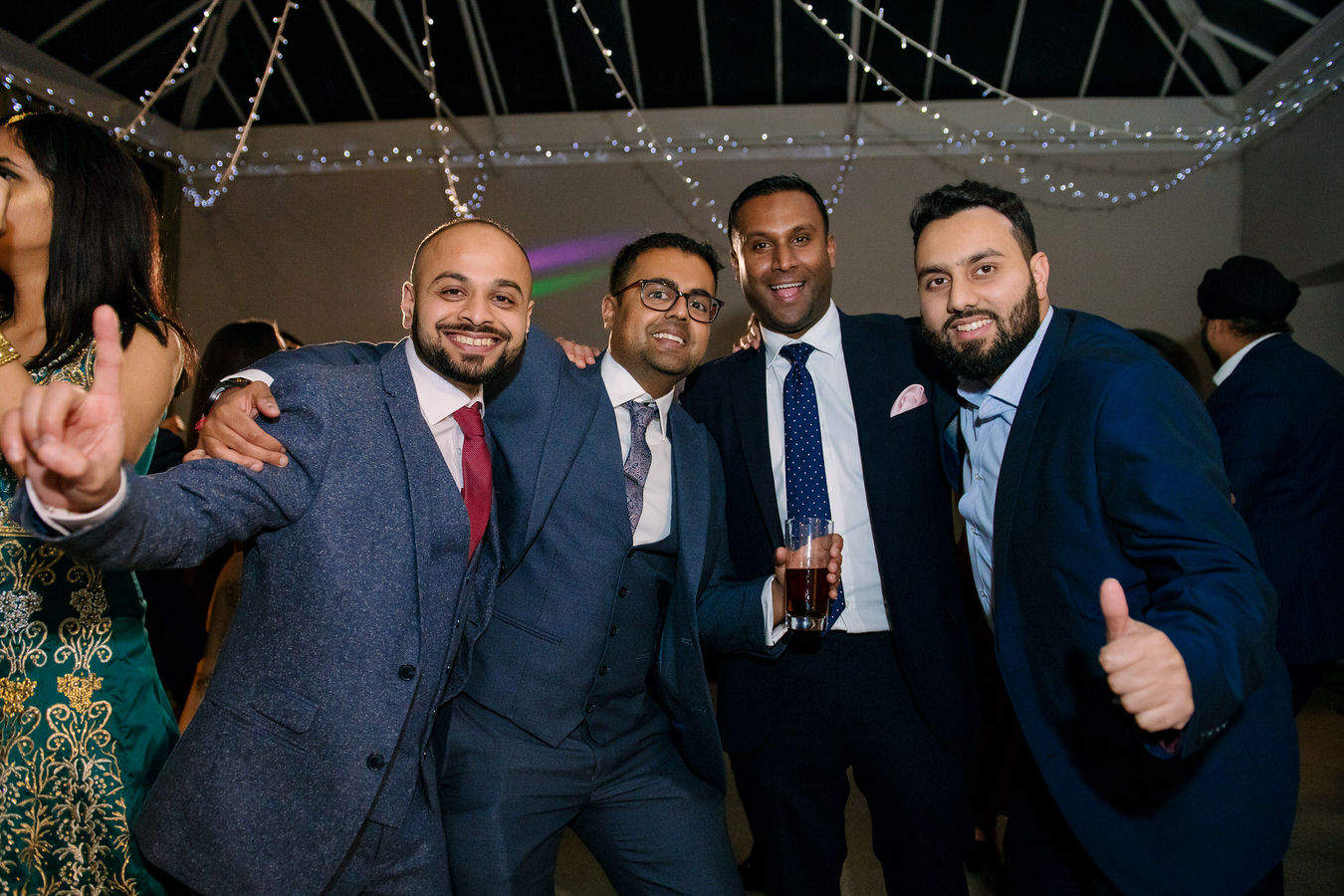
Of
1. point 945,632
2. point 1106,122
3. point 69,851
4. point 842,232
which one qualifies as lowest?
point 69,851

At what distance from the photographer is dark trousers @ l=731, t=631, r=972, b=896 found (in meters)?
1.89

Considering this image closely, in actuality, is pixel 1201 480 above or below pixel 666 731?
above

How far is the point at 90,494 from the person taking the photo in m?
1.11

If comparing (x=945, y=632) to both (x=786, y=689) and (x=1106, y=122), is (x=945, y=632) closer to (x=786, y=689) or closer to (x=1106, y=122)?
(x=786, y=689)

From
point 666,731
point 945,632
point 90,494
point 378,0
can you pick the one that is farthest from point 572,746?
point 378,0

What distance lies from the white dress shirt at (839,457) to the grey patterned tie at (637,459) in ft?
1.07

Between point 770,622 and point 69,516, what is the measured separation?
4.36 ft

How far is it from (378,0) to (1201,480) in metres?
6.53

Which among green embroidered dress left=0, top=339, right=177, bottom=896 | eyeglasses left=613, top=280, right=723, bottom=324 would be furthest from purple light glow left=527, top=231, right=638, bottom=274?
green embroidered dress left=0, top=339, right=177, bottom=896

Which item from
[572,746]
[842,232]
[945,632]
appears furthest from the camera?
[842,232]

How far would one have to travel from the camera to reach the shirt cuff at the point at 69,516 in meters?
1.10

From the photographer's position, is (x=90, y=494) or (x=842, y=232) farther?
(x=842, y=232)

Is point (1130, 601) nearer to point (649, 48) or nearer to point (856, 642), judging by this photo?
point (856, 642)

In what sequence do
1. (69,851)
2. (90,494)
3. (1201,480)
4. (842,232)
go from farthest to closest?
1. (842,232)
2. (69,851)
3. (1201,480)
4. (90,494)
